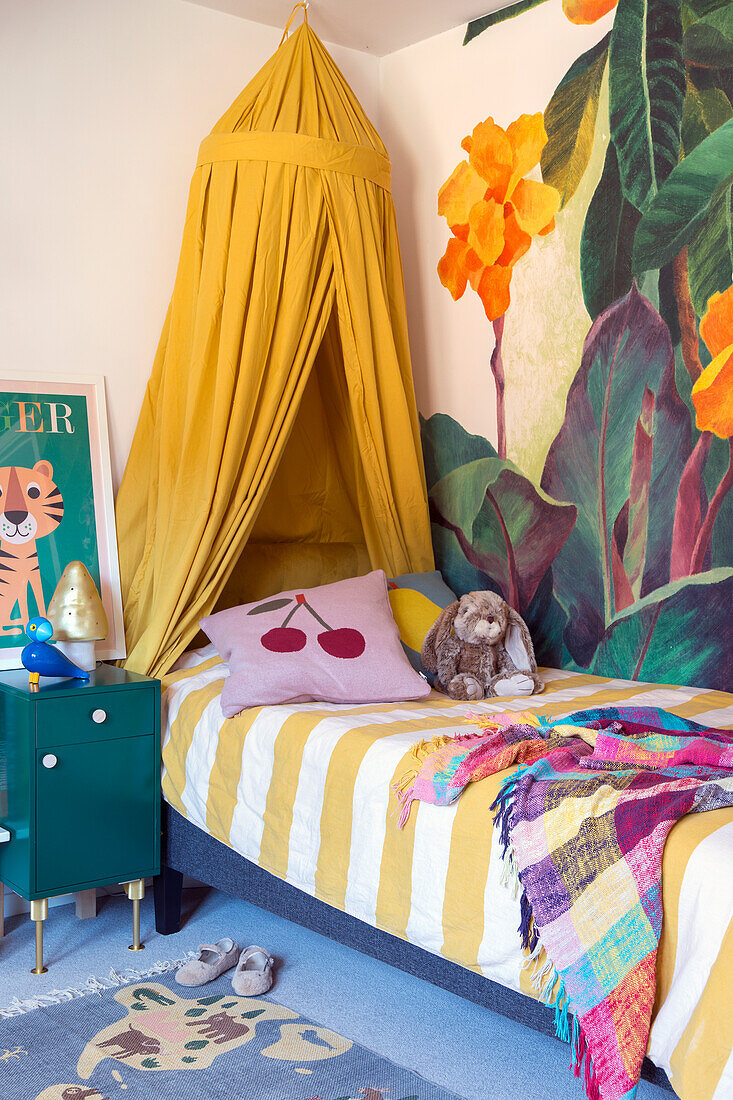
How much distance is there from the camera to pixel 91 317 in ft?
9.92

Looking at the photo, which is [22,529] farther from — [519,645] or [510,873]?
[510,873]

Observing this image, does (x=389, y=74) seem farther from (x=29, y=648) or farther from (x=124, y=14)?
(x=29, y=648)

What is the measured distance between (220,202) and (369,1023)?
2271 millimetres

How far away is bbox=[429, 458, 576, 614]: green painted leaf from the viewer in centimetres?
307

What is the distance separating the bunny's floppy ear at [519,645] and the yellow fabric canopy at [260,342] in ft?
1.84

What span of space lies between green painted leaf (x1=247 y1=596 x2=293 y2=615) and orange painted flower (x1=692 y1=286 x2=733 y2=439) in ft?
4.00

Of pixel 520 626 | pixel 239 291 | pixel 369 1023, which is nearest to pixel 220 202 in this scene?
pixel 239 291

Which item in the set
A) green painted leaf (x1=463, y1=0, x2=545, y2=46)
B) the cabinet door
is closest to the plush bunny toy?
the cabinet door

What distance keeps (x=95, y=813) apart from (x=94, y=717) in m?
0.25

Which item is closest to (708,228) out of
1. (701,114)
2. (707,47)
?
(701,114)

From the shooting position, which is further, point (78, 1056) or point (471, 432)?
point (471, 432)

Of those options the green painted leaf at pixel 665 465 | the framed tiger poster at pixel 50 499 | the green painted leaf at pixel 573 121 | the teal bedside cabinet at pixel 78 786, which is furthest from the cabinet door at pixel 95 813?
the green painted leaf at pixel 573 121

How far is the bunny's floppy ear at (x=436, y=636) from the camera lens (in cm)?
279

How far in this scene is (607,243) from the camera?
2.87m
